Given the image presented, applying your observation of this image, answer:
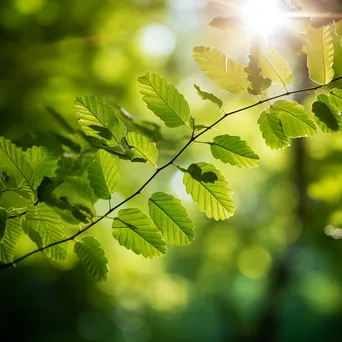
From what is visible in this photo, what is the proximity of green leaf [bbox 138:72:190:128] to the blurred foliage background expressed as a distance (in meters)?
0.15

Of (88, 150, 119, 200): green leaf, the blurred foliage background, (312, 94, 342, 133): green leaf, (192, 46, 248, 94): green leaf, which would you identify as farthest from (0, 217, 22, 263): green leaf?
(312, 94, 342, 133): green leaf

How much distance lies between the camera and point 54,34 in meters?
3.23

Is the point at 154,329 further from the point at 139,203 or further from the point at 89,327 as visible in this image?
the point at 139,203

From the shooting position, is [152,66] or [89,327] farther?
[89,327]

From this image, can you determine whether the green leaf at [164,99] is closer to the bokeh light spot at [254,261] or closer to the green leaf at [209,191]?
the green leaf at [209,191]

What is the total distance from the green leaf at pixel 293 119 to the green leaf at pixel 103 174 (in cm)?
27

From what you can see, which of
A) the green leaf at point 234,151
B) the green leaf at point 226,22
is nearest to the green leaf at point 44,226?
the green leaf at point 234,151

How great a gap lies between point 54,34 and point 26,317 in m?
5.86

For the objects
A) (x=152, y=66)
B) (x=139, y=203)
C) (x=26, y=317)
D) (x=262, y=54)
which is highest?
(x=262, y=54)

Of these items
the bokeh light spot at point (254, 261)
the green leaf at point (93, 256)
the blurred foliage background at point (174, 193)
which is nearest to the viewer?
the green leaf at point (93, 256)

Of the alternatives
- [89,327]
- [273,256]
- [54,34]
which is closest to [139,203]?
[54,34]

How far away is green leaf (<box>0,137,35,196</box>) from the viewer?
1.95ft

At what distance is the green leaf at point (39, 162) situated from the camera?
629 millimetres

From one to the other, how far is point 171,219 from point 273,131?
22 centimetres
